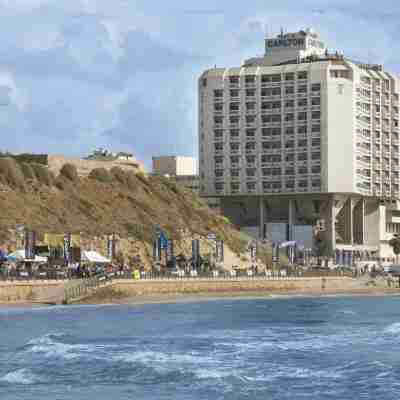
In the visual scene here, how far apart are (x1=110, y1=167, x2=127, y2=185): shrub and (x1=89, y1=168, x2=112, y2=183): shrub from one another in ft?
6.73

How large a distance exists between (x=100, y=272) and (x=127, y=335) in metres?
45.2

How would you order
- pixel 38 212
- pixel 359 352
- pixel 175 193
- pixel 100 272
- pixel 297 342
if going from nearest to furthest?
pixel 359 352 → pixel 297 342 → pixel 100 272 → pixel 38 212 → pixel 175 193

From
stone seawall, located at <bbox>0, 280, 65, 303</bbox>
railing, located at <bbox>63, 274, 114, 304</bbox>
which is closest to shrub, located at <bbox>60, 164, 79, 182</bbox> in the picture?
railing, located at <bbox>63, 274, 114, 304</bbox>

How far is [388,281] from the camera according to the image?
176875 mm

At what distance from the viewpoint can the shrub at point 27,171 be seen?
163 m

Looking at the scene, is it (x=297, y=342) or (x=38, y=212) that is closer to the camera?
(x=297, y=342)

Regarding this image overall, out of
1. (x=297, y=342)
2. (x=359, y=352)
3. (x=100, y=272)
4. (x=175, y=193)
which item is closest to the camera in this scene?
(x=359, y=352)

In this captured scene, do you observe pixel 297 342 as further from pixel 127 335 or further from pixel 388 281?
pixel 388 281

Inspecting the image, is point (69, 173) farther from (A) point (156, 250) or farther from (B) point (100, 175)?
(A) point (156, 250)

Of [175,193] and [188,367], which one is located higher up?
[175,193]

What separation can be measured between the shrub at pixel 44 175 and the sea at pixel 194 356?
59316 millimetres

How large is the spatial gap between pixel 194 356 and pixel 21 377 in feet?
37.2

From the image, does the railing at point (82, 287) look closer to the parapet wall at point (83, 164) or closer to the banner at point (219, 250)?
the banner at point (219, 250)

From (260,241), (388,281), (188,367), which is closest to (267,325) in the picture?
(188,367)
